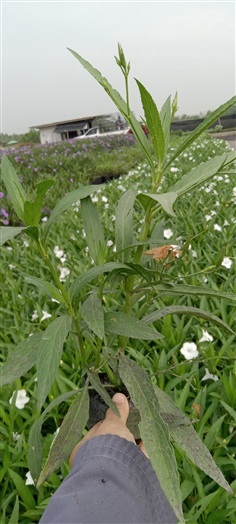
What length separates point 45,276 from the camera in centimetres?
250

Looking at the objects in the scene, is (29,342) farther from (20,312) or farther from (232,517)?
(20,312)

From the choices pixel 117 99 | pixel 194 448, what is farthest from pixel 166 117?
pixel 194 448

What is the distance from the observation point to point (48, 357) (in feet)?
2.15

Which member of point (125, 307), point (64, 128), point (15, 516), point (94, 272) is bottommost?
point (15, 516)

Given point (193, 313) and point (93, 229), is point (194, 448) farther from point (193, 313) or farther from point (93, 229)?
point (93, 229)

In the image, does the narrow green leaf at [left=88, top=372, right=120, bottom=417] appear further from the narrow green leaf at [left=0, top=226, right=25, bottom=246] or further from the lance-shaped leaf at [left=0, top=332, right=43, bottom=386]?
the narrow green leaf at [left=0, top=226, right=25, bottom=246]

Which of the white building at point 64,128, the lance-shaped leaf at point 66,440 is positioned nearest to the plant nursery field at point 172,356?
the lance-shaped leaf at point 66,440

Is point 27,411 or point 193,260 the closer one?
point 27,411

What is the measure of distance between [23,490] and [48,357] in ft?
2.65

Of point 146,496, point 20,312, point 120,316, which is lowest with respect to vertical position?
point 20,312

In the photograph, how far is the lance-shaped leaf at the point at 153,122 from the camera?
0.67 metres

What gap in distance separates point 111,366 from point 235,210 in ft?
7.51

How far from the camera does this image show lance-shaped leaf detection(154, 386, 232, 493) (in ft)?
2.54

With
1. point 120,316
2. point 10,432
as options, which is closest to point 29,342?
point 120,316
